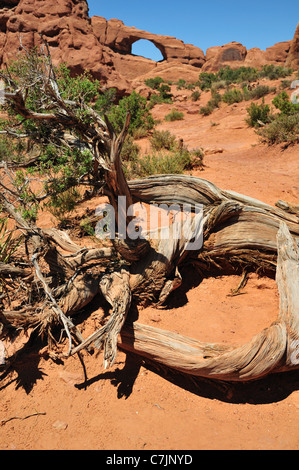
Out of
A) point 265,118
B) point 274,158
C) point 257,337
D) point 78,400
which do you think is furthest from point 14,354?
point 265,118

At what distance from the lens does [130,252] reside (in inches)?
137

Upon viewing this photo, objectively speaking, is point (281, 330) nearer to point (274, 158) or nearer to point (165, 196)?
point (165, 196)

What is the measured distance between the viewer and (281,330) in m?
2.73

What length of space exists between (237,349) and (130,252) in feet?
4.87

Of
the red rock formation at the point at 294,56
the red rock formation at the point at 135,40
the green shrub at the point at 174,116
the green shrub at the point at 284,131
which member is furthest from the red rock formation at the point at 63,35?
the red rock formation at the point at 135,40

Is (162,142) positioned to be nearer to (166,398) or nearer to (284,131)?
(284,131)

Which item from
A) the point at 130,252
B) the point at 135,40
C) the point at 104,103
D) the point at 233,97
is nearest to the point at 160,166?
the point at 104,103

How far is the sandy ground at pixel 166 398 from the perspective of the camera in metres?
2.43

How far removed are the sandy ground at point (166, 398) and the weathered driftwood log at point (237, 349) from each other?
0.21m

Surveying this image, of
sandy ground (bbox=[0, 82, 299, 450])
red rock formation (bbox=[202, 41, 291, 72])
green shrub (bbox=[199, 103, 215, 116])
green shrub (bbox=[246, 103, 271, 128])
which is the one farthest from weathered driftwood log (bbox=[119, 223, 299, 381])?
Answer: red rock formation (bbox=[202, 41, 291, 72])

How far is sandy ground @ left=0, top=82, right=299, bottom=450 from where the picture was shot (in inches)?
95.7

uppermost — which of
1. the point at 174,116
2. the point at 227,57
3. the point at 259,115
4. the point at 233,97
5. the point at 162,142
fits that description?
the point at 227,57

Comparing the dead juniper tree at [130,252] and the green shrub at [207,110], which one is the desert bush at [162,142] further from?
the green shrub at [207,110]

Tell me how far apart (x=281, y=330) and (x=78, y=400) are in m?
1.94
